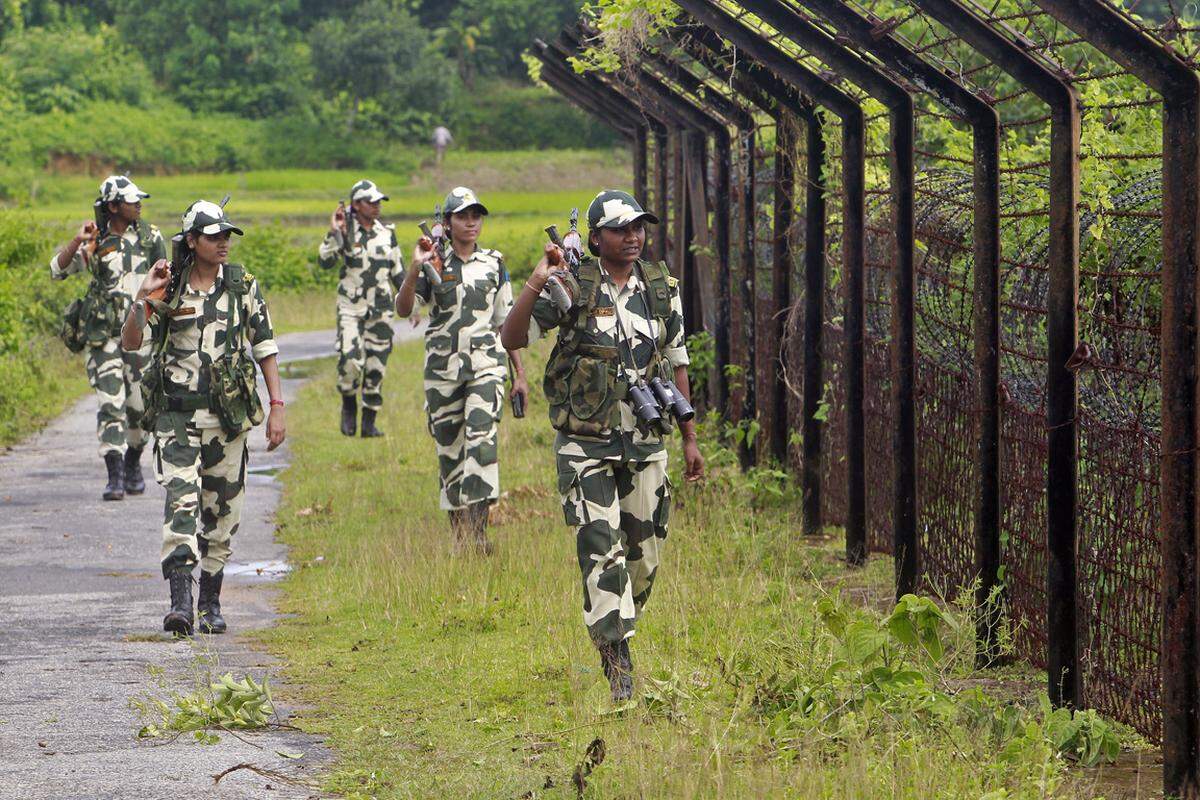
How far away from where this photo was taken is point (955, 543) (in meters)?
8.40

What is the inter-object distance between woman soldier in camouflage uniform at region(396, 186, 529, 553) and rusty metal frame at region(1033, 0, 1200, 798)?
17.1 ft

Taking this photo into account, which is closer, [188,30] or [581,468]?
[581,468]

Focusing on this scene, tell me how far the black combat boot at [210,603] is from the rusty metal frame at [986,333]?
11.8ft

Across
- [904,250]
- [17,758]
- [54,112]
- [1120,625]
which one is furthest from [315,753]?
[54,112]

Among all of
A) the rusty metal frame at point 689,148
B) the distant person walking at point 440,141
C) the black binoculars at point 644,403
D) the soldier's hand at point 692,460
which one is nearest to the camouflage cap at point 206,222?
the black binoculars at point 644,403

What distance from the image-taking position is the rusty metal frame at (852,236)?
9.58m

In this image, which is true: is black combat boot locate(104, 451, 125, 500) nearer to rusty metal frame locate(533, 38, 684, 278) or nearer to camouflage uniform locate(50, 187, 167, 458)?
camouflage uniform locate(50, 187, 167, 458)

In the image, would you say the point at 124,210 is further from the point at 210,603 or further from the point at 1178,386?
the point at 1178,386

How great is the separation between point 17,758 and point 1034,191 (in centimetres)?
488

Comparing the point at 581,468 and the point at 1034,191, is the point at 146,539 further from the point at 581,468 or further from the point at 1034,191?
the point at 1034,191

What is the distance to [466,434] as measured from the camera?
10.5m

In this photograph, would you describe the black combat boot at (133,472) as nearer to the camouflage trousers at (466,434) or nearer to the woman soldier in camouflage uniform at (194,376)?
the camouflage trousers at (466,434)

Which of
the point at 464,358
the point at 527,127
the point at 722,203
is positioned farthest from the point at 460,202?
the point at 527,127

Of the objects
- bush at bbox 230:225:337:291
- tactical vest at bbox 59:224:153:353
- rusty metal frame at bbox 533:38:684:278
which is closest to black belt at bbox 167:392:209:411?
tactical vest at bbox 59:224:153:353
